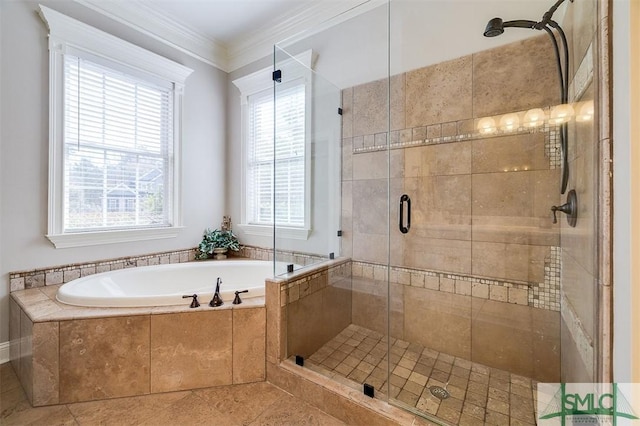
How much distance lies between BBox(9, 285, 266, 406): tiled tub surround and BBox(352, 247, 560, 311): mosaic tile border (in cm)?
106

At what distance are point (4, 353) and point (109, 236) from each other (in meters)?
0.99

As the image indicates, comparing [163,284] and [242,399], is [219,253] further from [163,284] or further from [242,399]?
[242,399]

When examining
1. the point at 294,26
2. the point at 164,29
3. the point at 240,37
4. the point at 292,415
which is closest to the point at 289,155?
the point at 294,26

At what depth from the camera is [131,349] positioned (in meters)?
1.58

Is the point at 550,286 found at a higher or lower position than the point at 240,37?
lower

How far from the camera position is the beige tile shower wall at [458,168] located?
5.49ft

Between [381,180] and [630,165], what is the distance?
1578 millimetres

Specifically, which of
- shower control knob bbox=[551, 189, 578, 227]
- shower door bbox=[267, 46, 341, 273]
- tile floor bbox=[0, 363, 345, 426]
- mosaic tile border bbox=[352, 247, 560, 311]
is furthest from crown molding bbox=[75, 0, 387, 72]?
tile floor bbox=[0, 363, 345, 426]

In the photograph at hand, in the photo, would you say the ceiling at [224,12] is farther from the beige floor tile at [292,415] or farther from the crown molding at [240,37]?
the beige floor tile at [292,415]

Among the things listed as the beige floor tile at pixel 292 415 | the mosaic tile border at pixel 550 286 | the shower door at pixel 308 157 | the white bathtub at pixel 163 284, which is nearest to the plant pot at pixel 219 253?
the white bathtub at pixel 163 284

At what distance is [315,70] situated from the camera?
259cm

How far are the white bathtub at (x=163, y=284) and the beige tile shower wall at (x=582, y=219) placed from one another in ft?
5.48

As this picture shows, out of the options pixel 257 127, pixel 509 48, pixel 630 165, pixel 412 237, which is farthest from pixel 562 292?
pixel 257 127

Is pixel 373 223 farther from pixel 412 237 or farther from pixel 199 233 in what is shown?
pixel 199 233
